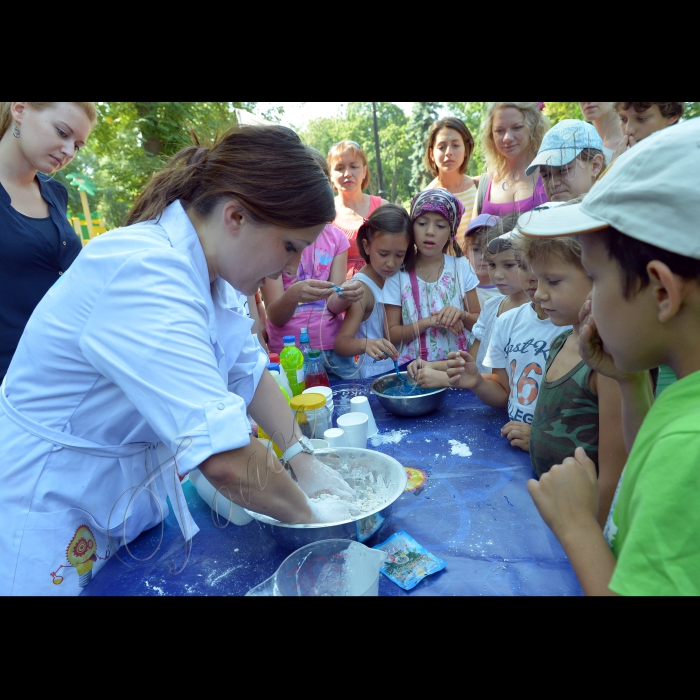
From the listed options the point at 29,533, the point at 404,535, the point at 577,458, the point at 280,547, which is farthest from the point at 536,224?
the point at 29,533

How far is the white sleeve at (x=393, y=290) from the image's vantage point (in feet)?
11.1

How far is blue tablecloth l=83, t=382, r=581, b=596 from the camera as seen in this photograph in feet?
4.52

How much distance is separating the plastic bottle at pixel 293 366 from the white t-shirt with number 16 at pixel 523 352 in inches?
41.5

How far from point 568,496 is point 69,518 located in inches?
55.6

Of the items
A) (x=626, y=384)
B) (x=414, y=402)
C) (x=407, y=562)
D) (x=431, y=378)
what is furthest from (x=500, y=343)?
(x=407, y=562)

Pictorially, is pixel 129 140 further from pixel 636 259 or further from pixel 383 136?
pixel 636 259

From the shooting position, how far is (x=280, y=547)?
155 cm

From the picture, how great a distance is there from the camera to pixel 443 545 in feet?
5.02

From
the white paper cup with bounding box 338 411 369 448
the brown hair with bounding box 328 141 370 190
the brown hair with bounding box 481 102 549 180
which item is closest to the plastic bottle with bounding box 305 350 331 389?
the white paper cup with bounding box 338 411 369 448

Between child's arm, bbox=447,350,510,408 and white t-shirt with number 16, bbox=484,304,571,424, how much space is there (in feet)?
0.28

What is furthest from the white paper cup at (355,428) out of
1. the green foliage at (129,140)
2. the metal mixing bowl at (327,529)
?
the green foliage at (129,140)

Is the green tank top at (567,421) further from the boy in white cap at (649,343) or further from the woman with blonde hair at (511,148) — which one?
the woman with blonde hair at (511,148)

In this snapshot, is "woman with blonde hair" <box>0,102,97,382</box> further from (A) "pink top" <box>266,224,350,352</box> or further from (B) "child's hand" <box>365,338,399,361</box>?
(B) "child's hand" <box>365,338,399,361</box>
